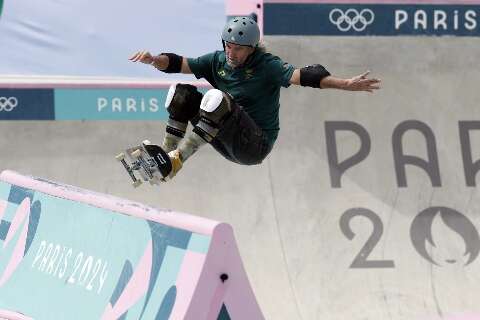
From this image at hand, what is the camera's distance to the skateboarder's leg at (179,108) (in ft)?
26.6

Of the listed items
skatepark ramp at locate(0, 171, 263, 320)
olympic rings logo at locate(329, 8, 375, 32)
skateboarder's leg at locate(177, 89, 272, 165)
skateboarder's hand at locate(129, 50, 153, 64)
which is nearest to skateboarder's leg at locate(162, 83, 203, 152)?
skateboarder's leg at locate(177, 89, 272, 165)

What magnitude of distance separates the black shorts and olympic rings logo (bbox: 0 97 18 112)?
4.43 meters

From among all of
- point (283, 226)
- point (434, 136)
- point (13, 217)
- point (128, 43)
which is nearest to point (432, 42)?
point (434, 136)

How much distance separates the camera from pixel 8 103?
1211 cm

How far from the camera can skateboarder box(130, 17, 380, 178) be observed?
7973 mm

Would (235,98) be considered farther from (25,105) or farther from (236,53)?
(25,105)

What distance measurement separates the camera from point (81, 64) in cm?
1263

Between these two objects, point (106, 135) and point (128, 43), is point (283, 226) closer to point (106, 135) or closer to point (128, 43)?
point (106, 135)

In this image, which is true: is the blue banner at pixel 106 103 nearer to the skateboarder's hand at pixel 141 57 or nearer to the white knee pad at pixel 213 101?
the skateboarder's hand at pixel 141 57

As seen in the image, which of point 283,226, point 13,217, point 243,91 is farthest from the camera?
point 283,226

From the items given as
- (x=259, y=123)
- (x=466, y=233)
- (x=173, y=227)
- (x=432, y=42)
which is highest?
(x=432, y=42)

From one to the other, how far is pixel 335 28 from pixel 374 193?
6.05 ft

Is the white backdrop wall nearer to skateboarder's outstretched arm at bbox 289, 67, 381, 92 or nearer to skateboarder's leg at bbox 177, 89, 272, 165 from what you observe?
skateboarder's leg at bbox 177, 89, 272, 165

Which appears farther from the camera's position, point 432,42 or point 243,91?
point 432,42
